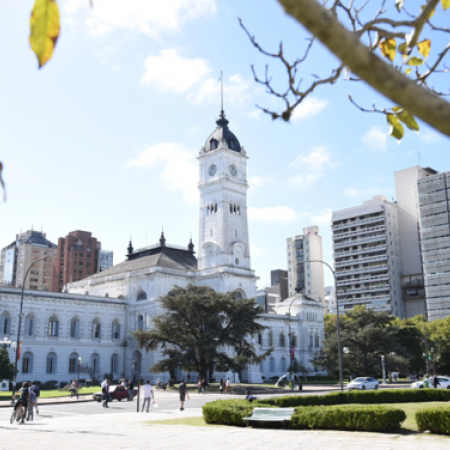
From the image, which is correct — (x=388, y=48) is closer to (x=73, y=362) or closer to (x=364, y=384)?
(x=364, y=384)

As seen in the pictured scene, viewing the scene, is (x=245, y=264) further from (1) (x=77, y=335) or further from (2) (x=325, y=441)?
(2) (x=325, y=441)

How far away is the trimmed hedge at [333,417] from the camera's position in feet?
59.6

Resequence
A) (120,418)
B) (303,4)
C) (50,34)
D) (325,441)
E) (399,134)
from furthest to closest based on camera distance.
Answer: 1. (120,418)
2. (325,441)
3. (399,134)
4. (50,34)
5. (303,4)

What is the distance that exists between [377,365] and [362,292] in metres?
51.9

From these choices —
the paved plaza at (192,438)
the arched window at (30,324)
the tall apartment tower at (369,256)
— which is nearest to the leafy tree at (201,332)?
Result: the arched window at (30,324)

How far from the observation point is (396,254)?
125 meters

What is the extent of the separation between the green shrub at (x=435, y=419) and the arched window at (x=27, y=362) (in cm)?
5496

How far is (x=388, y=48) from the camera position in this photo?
18.1 feet

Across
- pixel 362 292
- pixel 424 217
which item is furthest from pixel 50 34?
pixel 362 292

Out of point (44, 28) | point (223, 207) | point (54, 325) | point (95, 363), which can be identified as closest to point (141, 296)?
point (95, 363)

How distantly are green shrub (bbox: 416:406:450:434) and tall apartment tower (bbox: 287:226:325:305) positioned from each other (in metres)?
132

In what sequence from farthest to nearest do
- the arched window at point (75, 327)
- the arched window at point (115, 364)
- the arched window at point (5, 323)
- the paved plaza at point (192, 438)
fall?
the arched window at point (115, 364)
the arched window at point (75, 327)
the arched window at point (5, 323)
the paved plaza at point (192, 438)

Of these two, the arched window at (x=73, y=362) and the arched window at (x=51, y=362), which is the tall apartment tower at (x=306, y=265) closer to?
the arched window at (x=73, y=362)

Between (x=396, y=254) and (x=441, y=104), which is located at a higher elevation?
(x=396, y=254)
